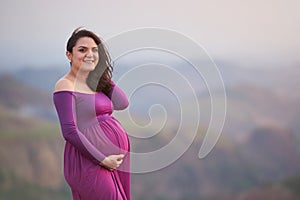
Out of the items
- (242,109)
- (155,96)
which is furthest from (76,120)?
(242,109)

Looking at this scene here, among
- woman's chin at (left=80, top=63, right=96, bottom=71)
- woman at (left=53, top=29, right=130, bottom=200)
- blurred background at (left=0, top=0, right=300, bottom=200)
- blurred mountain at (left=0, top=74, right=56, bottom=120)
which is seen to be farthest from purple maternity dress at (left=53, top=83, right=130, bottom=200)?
blurred mountain at (left=0, top=74, right=56, bottom=120)

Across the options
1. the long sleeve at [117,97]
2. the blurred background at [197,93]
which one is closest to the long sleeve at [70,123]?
the long sleeve at [117,97]

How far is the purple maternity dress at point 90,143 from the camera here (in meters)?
2.78

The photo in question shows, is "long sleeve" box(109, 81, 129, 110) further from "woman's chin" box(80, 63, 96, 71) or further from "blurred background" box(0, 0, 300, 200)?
"blurred background" box(0, 0, 300, 200)

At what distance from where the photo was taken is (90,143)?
111 inches

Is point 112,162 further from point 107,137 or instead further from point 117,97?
point 117,97

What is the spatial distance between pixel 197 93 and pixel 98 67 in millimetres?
2126

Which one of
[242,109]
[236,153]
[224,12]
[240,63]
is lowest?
[236,153]

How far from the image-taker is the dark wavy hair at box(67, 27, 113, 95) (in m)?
2.90

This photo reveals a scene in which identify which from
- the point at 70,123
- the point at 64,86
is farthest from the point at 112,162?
the point at 64,86

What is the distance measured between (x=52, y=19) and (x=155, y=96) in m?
0.99

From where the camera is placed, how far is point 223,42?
5094mm

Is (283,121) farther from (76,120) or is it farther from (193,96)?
(76,120)

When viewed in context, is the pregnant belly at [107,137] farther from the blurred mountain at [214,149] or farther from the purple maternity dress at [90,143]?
the blurred mountain at [214,149]
